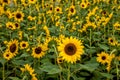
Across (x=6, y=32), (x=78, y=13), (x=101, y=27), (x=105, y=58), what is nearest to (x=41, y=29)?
(x=6, y=32)

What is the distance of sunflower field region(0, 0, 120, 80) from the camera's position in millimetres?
3174

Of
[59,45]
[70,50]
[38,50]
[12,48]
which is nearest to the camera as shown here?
[70,50]

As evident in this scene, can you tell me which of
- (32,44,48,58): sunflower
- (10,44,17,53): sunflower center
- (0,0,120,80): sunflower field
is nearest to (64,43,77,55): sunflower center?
(0,0,120,80): sunflower field

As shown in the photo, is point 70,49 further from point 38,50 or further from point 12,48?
point 12,48

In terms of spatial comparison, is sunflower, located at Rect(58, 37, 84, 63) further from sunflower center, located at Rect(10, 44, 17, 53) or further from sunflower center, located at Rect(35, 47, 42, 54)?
sunflower center, located at Rect(10, 44, 17, 53)

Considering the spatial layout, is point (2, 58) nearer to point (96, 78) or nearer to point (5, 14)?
point (96, 78)

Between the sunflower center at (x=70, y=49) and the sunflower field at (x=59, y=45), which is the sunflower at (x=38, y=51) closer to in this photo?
the sunflower field at (x=59, y=45)

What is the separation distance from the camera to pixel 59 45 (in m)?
3.27

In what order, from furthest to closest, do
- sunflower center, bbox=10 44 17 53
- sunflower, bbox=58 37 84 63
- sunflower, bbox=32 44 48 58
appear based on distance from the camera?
1. sunflower center, bbox=10 44 17 53
2. sunflower, bbox=32 44 48 58
3. sunflower, bbox=58 37 84 63

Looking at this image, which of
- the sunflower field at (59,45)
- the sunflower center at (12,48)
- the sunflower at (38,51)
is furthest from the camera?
the sunflower center at (12,48)

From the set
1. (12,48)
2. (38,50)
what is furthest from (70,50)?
(12,48)

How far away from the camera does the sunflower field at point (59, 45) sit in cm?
317

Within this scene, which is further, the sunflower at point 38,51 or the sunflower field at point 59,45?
the sunflower at point 38,51

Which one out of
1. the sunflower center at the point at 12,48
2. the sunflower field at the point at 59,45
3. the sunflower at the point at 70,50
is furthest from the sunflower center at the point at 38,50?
the sunflower at the point at 70,50
